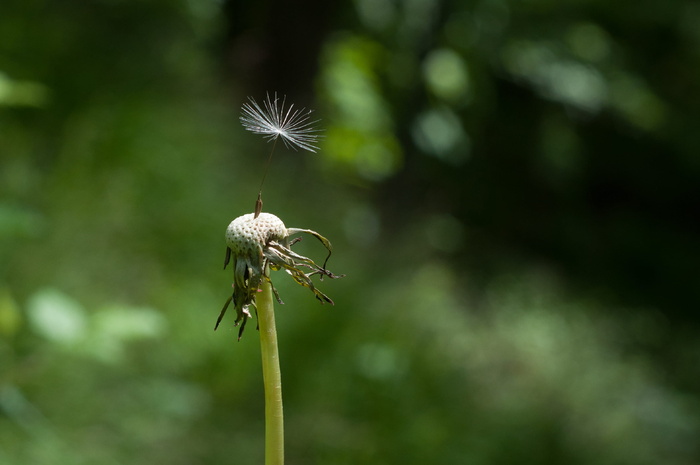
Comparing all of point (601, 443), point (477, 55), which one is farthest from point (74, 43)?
point (477, 55)

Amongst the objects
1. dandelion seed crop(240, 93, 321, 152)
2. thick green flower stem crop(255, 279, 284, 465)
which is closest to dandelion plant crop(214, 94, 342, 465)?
thick green flower stem crop(255, 279, 284, 465)

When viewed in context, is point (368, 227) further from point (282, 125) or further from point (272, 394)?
point (272, 394)

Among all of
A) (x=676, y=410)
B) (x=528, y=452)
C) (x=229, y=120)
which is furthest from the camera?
(x=676, y=410)

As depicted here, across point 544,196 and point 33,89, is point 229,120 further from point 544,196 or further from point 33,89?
point 544,196

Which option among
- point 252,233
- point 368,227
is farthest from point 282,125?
point 368,227

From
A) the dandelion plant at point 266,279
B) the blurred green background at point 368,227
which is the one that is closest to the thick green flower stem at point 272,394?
the dandelion plant at point 266,279

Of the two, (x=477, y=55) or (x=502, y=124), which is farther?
(x=502, y=124)

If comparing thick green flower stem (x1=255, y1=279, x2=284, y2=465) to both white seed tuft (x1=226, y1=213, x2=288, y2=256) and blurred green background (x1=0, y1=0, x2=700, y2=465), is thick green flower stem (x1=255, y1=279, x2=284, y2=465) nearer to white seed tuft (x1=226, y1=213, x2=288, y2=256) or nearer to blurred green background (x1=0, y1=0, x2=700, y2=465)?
white seed tuft (x1=226, y1=213, x2=288, y2=256)
